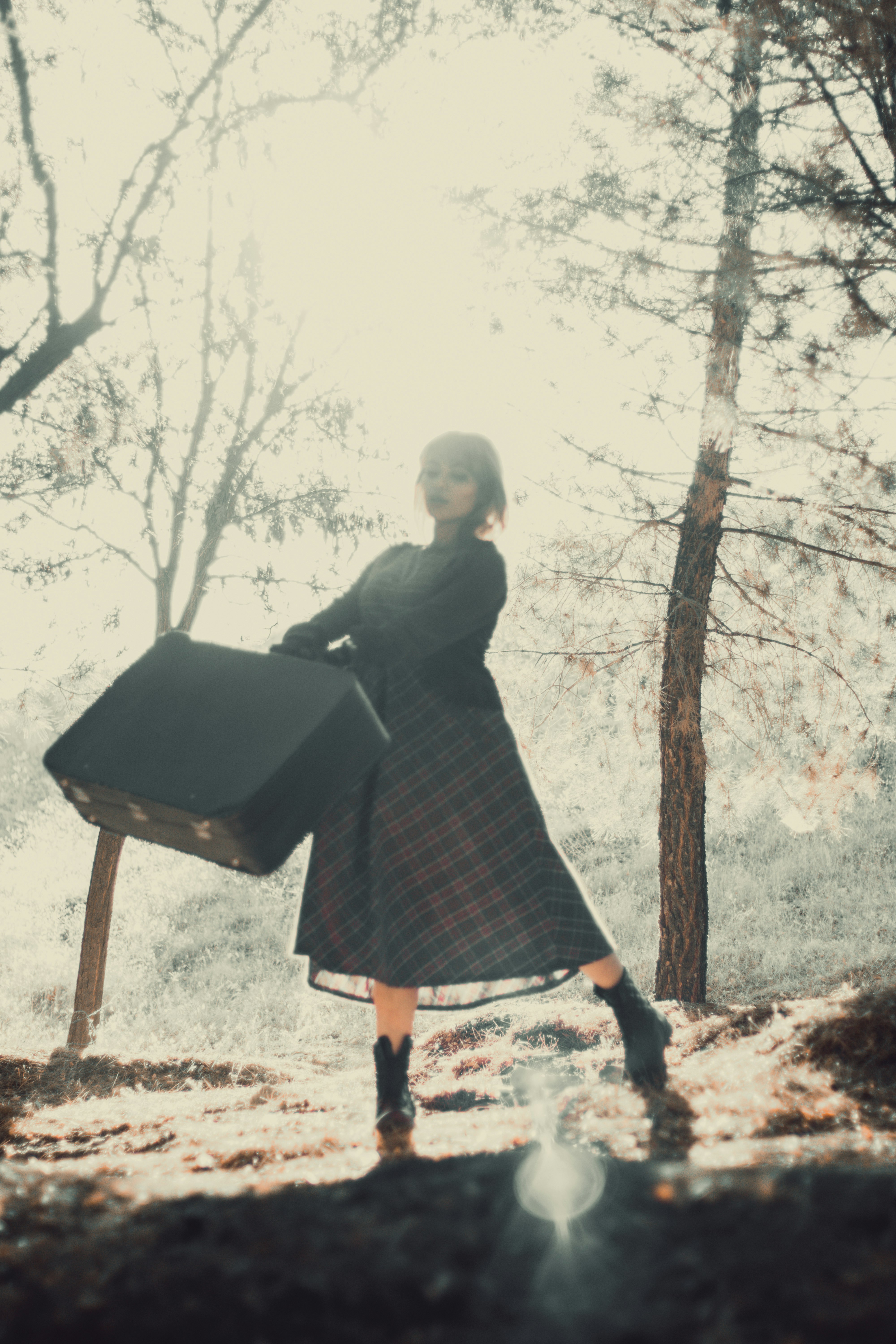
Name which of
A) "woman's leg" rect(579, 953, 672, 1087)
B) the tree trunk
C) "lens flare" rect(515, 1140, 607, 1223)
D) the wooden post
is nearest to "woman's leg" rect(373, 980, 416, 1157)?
"woman's leg" rect(579, 953, 672, 1087)

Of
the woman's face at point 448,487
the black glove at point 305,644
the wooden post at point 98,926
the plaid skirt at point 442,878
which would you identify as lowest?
the wooden post at point 98,926

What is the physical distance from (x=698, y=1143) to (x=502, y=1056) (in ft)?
6.59

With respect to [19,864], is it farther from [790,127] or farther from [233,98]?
[790,127]

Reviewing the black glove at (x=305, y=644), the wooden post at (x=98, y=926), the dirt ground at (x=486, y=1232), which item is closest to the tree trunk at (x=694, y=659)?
the dirt ground at (x=486, y=1232)

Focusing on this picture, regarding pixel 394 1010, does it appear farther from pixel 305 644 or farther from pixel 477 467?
pixel 477 467

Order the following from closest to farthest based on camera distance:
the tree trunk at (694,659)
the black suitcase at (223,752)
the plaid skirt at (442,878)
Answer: the black suitcase at (223,752), the plaid skirt at (442,878), the tree trunk at (694,659)

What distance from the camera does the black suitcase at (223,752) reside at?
68.1 inches

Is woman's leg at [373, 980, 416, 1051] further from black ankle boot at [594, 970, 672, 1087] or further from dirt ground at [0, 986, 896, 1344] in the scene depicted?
black ankle boot at [594, 970, 672, 1087]

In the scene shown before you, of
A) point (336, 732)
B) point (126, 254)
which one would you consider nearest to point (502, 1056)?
point (336, 732)

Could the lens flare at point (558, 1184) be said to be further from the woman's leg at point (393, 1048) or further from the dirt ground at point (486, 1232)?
the woman's leg at point (393, 1048)

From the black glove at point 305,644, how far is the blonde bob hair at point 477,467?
0.62m

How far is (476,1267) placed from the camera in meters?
0.89

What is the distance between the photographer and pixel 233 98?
4551 millimetres

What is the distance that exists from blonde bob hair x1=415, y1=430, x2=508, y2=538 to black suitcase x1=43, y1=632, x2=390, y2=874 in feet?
2.78
